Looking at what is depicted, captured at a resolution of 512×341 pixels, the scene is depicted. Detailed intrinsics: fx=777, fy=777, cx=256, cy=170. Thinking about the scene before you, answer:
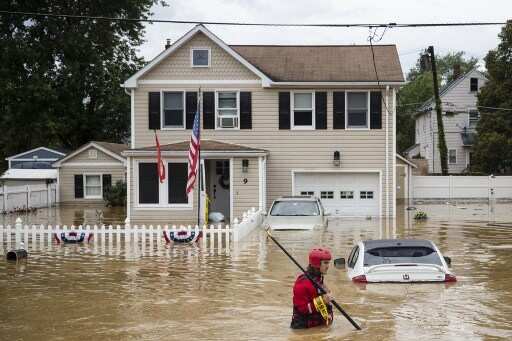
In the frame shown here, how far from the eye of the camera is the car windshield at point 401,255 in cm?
1422

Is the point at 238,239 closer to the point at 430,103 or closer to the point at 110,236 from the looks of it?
the point at 110,236

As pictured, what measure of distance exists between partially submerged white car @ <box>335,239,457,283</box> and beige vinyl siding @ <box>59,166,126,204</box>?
108ft

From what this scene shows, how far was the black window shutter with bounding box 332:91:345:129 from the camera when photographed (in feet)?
108

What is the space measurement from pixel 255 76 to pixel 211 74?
6.03 feet

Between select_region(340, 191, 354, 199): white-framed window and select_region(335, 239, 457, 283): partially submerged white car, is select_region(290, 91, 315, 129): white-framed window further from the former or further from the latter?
select_region(335, 239, 457, 283): partially submerged white car

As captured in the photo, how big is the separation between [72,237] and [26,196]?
20.0 m

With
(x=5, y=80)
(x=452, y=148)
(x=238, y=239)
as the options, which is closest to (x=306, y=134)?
(x=238, y=239)

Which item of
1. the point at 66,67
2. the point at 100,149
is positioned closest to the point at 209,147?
the point at 100,149

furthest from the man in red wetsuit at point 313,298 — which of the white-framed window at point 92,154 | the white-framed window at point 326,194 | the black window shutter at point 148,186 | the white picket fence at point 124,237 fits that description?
the white-framed window at point 92,154

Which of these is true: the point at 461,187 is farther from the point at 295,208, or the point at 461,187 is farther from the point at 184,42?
the point at 295,208

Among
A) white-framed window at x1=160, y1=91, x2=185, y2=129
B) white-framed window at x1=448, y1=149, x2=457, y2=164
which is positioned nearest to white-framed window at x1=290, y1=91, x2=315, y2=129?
white-framed window at x1=160, y1=91, x2=185, y2=129

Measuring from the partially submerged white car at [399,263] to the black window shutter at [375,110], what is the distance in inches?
724

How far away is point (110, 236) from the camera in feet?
76.9

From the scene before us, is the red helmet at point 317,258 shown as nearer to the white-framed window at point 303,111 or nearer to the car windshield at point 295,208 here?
the car windshield at point 295,208
